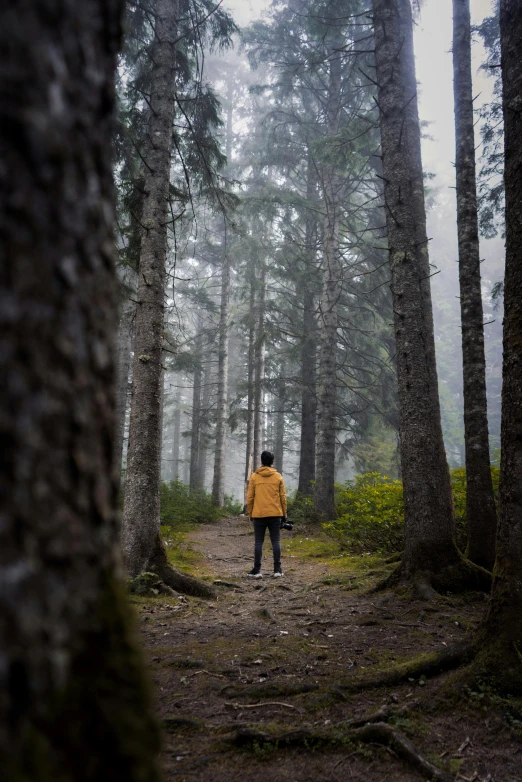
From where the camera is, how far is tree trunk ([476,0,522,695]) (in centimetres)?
318

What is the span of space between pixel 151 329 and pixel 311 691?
4.77 m

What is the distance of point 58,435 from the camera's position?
67 centimetres

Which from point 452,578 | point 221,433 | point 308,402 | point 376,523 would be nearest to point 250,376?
point 221,433

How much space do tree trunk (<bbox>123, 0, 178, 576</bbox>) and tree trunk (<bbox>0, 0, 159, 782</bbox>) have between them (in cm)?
577

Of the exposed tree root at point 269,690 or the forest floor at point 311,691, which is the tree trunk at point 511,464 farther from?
the exposed tree root at point 269,690

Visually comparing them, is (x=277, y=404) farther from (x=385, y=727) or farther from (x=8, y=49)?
(x=8, y=49)

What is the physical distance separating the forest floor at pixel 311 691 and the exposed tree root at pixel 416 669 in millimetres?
60

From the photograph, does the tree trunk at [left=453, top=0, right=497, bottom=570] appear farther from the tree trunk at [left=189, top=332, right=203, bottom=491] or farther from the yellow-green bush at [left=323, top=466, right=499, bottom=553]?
the tree trunk at [left=189, top=332, right=203, bottom=491]

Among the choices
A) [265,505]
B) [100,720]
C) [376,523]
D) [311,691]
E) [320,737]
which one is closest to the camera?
[100,720]

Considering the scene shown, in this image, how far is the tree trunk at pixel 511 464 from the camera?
318 centimetres

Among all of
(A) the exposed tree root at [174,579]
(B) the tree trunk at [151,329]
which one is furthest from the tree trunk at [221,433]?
(A) the exposed tree root at [174,579]

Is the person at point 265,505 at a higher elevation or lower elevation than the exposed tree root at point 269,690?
higher

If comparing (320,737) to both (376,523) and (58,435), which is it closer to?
(58,435)

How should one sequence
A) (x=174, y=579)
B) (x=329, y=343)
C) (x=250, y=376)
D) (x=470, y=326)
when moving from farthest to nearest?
1. (x=250, y=376)
2. (x=329, y=343)
3. (x=470, y=326)
4. (x=174, y=579)
